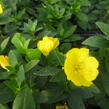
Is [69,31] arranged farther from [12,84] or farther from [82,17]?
[12,84]

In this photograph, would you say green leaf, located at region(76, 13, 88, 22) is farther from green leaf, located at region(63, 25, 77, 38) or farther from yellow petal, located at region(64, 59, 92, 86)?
yellow petal, located at region(64, 59, 92, 86)

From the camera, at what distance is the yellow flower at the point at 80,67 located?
1104 millimetres

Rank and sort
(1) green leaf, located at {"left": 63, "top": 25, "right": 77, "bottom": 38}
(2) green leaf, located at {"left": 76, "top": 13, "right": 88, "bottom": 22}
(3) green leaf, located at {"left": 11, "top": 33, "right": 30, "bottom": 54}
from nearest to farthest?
(3) green leaf, located at {"left": 11, "top": 33, "right": 30, "bottom": 54} → (1) green leaf, located at {"left": 63, "top": 25, "right": 77, "bottom": 38} → (2) green leaf, located at {"left": 76, "top": 13, "right": 88, "bottom": 22}

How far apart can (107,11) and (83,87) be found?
136 centimetres

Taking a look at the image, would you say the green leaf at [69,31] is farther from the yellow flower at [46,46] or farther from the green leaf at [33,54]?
the green leaf at [33,54]

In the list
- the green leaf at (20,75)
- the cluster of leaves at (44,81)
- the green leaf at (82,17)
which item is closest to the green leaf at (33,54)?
the cluster of leaves at (44,81)

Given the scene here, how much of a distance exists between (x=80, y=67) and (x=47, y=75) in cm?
13

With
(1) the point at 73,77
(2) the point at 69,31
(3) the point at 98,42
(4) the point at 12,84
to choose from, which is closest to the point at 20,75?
(4) the point at 12,84

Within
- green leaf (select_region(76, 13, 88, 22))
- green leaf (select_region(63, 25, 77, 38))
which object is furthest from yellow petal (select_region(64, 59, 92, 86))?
green leaf (select_region(76, 13, 88, 22))

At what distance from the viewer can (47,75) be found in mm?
1148

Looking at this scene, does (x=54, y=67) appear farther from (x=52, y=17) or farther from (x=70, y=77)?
(x=52, y=17)

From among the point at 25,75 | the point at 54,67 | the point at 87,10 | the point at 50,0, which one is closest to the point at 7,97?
the point at 25,75

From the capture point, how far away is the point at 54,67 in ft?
3.92

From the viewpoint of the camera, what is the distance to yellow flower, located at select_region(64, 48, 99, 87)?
1.10 m
